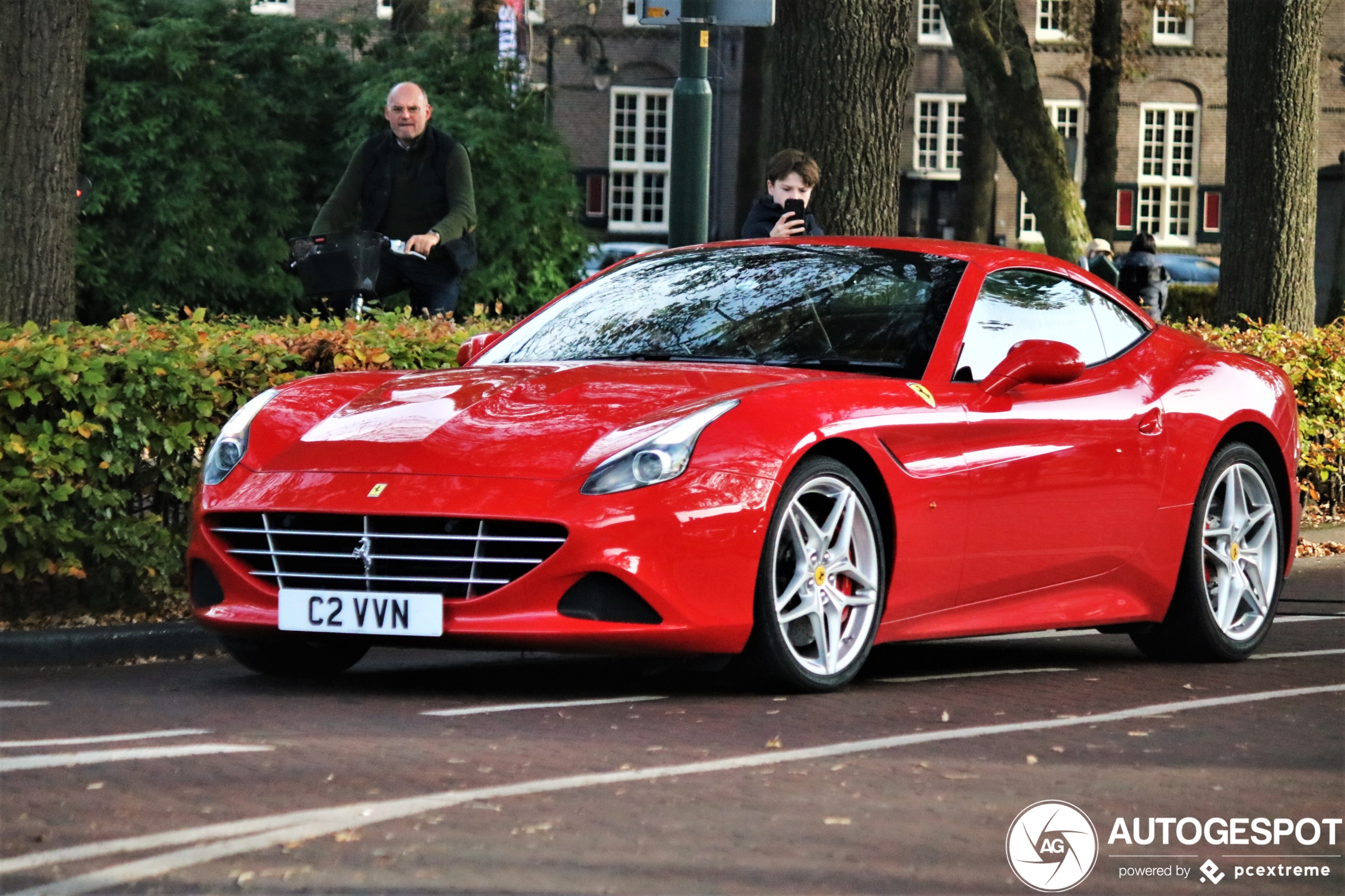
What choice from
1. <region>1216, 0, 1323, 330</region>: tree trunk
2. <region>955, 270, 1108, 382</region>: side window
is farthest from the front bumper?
<region>1216, 0, 1323, 330</region>: tree trunk

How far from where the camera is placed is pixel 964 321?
767cm

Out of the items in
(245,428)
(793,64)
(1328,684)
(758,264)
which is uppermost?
(793,64)

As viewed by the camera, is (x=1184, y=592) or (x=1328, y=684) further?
(x=1184, y=592)

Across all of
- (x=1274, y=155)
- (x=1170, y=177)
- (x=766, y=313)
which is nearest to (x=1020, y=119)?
(x=1274, y=155)

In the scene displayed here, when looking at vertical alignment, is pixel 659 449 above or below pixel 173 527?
above

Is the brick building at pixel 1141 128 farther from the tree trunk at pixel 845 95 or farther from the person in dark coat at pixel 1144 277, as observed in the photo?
the tree trunk at pixel 845 95

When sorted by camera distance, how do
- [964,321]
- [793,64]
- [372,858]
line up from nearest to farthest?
[372,858], [964,321], [793,64]

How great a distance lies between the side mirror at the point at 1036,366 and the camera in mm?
7488

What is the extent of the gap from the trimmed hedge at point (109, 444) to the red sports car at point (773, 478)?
104 cm

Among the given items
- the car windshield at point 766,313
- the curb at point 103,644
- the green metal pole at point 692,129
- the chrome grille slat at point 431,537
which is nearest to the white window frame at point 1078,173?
the green metal pole at point 692,129

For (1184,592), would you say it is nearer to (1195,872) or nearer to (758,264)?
(758,264)

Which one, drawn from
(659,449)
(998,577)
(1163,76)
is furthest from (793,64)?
(1163,76)

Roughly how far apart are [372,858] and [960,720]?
2.51 metres

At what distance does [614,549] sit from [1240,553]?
3.21m
